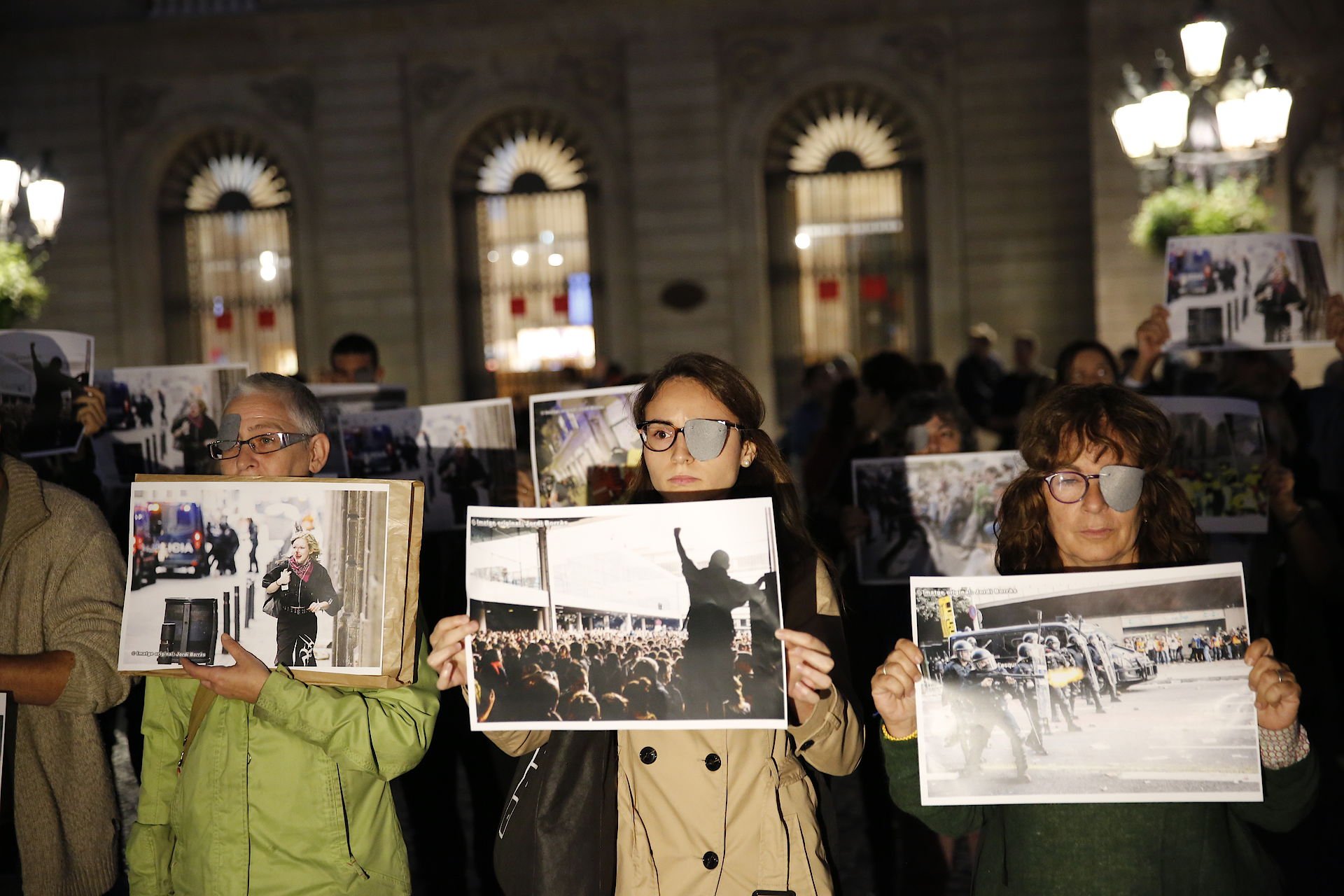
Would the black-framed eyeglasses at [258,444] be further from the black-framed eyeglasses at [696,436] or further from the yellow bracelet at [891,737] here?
the yellow bracelet at [891,737]

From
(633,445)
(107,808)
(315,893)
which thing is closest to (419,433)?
(633,445)

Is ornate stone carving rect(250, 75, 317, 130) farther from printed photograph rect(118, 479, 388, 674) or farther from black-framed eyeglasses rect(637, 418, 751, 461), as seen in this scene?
black-framed eyeglasses rect(637, 418, 751, 461)

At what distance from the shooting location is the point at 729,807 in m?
2.63

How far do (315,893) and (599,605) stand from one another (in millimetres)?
976

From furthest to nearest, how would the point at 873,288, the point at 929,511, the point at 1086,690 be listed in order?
1. the point at 873,288
2. the point at 929,511
3. the point at 1086,690

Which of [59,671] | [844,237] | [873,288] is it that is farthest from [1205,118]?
[59,671]

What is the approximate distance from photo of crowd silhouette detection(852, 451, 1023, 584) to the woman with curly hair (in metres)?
2.08

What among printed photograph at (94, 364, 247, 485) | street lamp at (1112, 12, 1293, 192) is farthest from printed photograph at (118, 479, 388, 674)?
street lamp at (1112, 12, 1293, 192)

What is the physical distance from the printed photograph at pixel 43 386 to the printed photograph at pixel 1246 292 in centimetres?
471

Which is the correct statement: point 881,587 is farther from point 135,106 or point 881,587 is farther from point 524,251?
point 135,106

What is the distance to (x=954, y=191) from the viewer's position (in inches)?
655

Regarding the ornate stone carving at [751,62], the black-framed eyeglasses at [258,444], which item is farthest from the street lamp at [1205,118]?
the black-framed eyeglasses at [258,444]

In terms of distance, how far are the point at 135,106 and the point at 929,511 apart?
Result: 16.3 m

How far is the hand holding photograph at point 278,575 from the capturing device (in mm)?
2818
